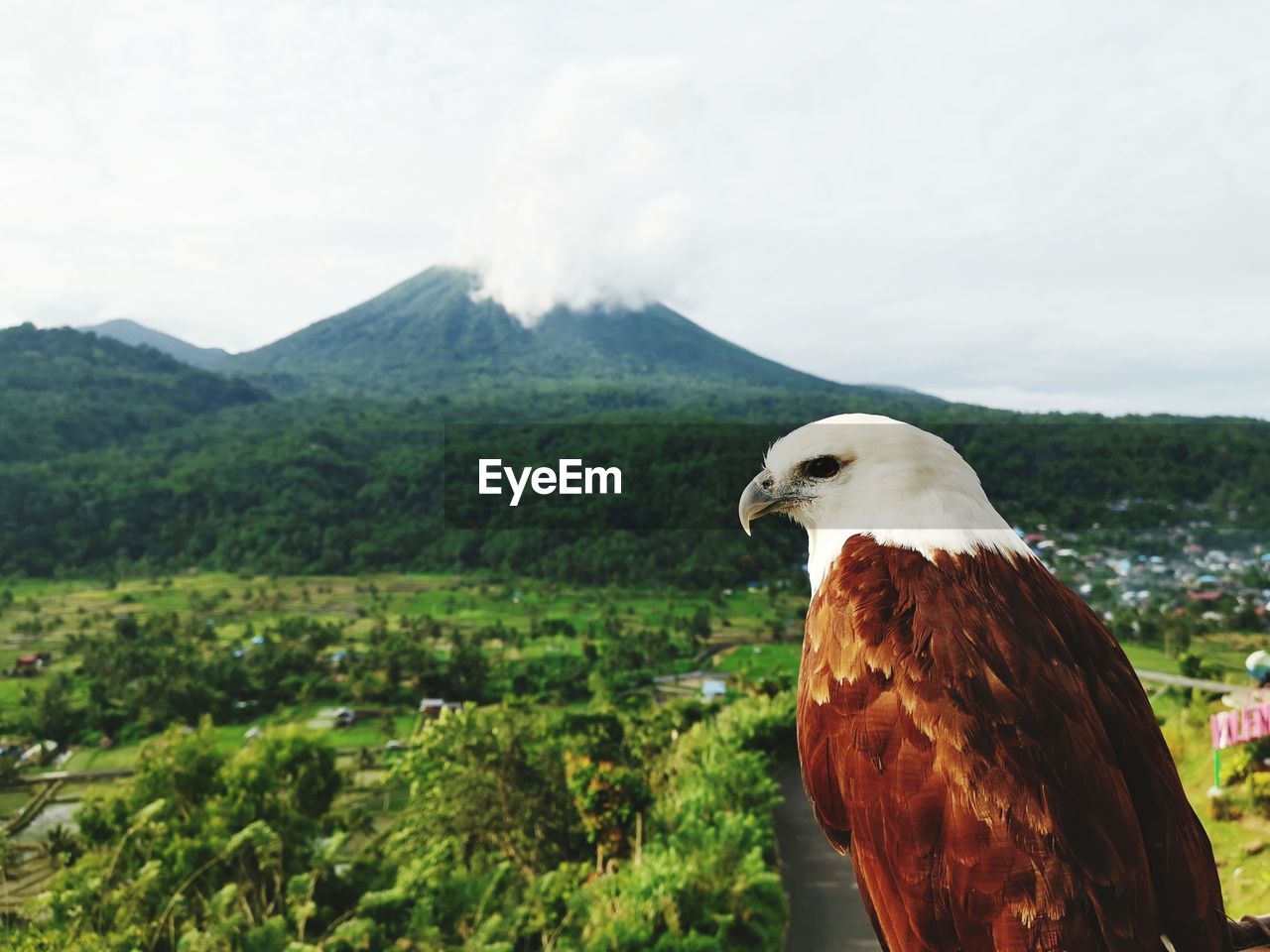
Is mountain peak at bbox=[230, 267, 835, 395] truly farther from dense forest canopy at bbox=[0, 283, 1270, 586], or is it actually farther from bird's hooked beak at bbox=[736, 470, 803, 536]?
bird's hooked beak at bbox=[736, 470, 803, 536]

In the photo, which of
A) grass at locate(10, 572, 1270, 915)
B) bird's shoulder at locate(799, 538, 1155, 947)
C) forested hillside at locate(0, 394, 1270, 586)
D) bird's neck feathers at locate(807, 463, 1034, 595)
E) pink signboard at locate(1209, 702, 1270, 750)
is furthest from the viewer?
forested hillside at locate(0, 394, 1270, 586)

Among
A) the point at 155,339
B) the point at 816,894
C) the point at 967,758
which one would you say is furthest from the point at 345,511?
the point at 155,339

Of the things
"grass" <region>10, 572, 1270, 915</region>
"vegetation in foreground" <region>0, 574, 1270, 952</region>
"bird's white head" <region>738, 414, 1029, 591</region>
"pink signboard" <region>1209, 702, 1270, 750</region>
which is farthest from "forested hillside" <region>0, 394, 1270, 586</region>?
"bird's white head" <region>738, 414, 1029, 591</region>

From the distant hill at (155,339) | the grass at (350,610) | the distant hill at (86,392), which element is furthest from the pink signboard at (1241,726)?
the distant hill at (155,339)

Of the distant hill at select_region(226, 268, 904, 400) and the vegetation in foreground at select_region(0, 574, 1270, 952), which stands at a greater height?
the distant hill at select_region(226, 268, 904, 400)

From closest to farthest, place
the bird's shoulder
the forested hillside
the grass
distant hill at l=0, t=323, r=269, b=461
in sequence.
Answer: the bird's shoulder, the grass, the forested hillside, distant hill at l=0, t=323, r=269, b=461

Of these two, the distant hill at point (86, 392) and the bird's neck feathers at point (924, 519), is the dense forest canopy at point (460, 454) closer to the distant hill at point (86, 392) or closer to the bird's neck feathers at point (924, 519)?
the distant hill at point (86, 392)

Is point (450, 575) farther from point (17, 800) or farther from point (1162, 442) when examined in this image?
point (1162, 442)
